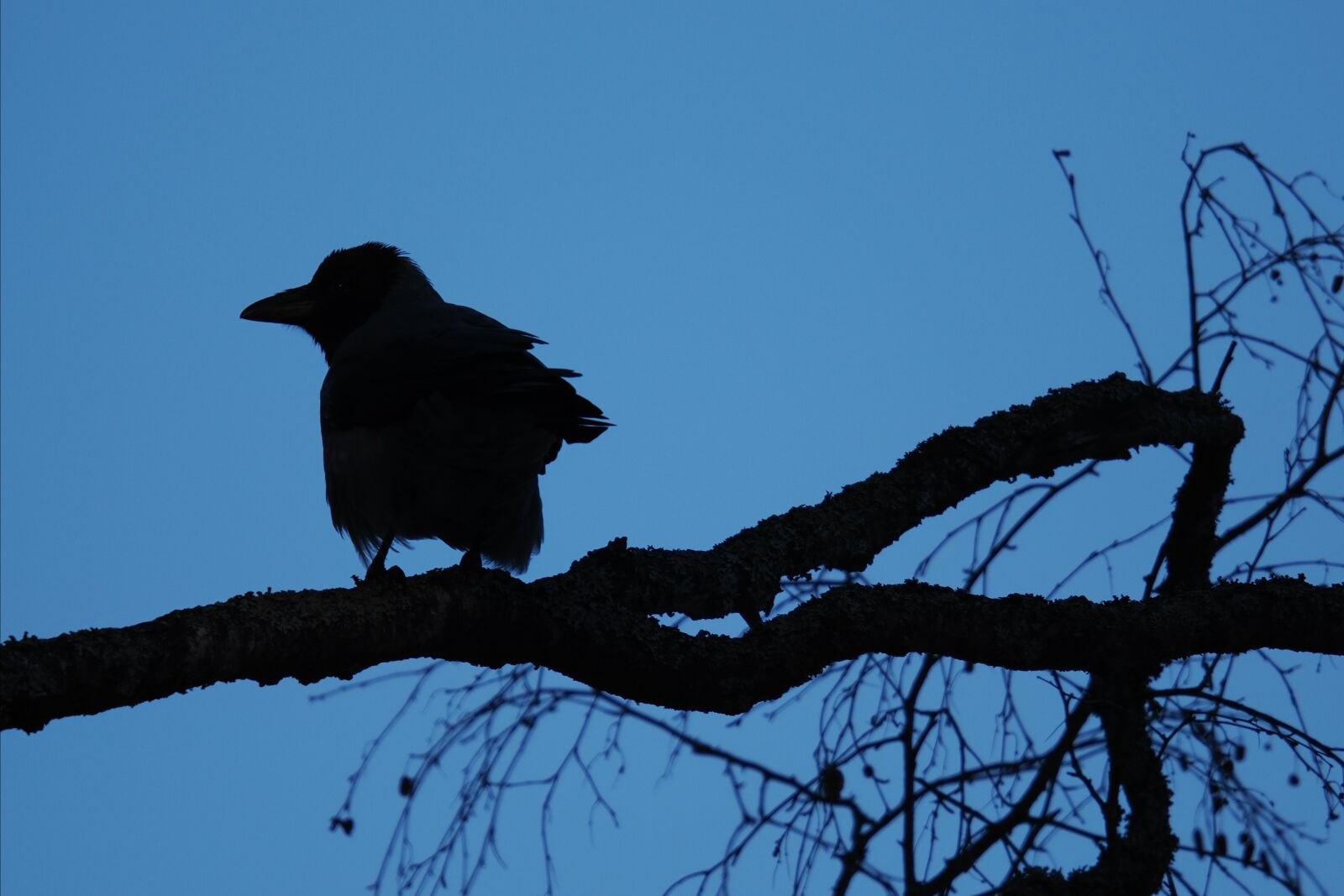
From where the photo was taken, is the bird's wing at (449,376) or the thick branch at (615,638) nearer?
the thick branch at (615,638)

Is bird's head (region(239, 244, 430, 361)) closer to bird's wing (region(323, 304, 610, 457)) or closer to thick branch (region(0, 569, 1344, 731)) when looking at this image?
bird's wing (region(323, 304, 610, 457))

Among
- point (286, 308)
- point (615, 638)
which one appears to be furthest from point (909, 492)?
point (286, 308)

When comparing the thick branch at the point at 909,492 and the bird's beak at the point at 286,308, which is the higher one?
the bird's beak at the point at 286,308

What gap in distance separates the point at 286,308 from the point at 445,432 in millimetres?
2059

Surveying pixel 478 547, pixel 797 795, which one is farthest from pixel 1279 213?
pixel 478 547

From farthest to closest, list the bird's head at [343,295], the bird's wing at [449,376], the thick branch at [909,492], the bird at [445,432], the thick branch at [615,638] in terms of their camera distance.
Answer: the bird's head at [343,295]
the bird at [445,432]
the bird's wing at [449,376]
the thick branch at [909,492]
the thick branch at [615,638]

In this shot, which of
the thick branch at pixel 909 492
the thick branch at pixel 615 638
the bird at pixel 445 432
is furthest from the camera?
the bird at pixel 445 432

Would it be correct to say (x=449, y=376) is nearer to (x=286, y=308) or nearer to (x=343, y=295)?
(x=343, y=295)

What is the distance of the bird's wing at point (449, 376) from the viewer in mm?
3428

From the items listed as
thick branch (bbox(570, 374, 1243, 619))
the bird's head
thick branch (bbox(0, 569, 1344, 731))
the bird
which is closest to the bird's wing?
the bird

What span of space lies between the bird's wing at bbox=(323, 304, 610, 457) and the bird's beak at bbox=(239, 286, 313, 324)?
40.7 inches

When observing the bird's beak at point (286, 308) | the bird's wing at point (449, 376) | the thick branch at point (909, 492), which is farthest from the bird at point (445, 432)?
the bird's beak at point (286, 308)

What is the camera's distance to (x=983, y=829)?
3.51m

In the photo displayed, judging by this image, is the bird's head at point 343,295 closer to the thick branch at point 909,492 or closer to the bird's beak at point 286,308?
the bird's beak at point 286,308
